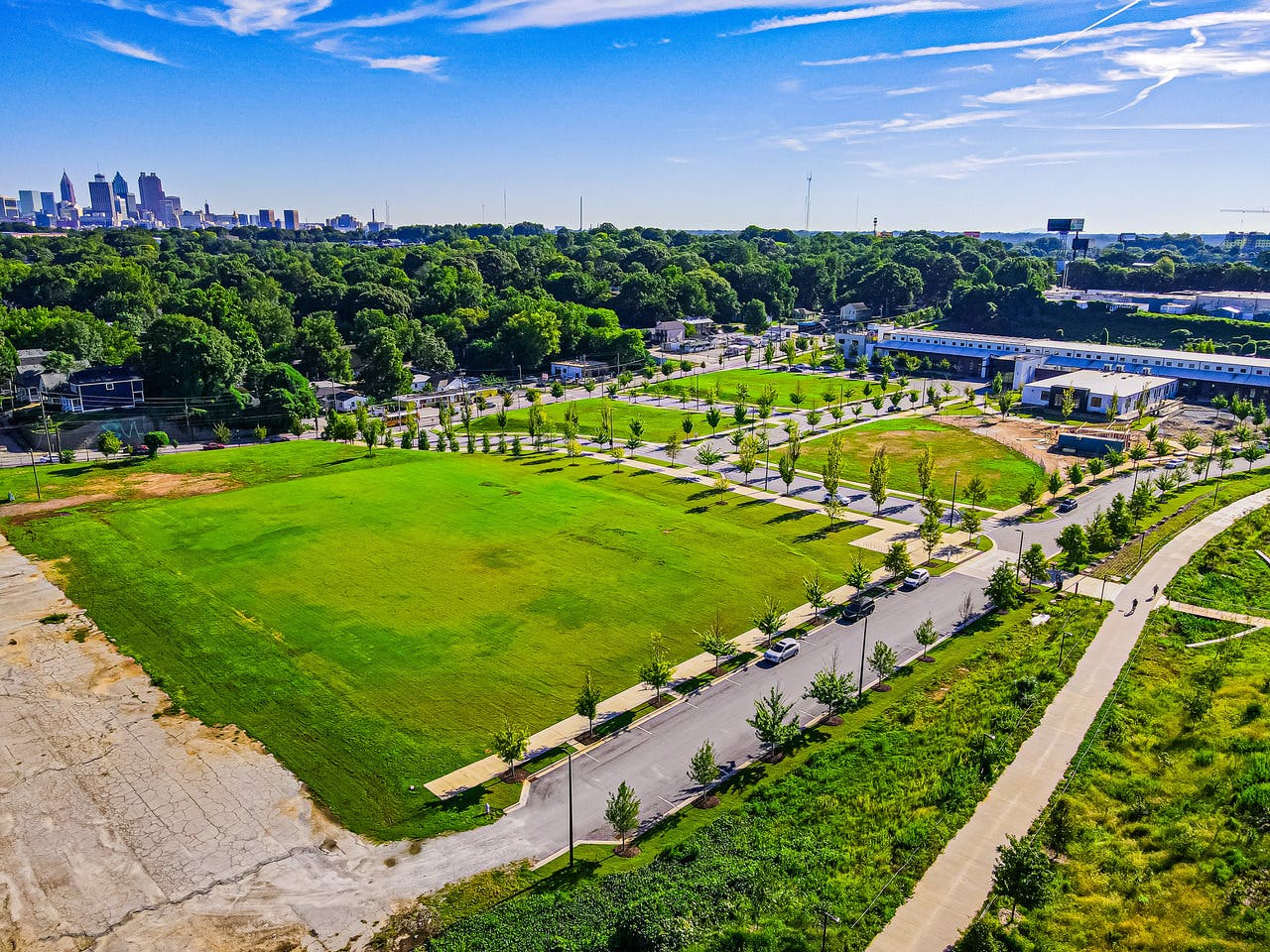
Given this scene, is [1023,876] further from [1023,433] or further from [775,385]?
[775,385]

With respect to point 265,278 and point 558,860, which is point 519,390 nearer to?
point 265,278

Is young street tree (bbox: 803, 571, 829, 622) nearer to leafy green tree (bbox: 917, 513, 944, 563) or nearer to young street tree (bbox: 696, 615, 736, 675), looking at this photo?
young street tree (bbox: 696, 615, 736, 675)

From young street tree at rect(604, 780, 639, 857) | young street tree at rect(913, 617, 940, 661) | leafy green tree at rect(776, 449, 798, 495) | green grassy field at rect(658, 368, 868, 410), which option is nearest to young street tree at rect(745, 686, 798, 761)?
young street tree at rect(604, 780, 639, 857)

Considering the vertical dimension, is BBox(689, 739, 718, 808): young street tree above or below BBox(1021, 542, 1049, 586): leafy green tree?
below

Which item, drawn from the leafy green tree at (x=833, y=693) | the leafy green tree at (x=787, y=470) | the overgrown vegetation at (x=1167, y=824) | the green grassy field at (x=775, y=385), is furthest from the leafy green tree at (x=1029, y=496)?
the green grassy field at (x=775, y=385)

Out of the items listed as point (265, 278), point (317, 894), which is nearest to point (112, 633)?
point (317, 894)

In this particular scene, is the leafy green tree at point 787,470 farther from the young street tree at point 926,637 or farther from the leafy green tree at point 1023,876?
the leafy green tree at point 1023,876
